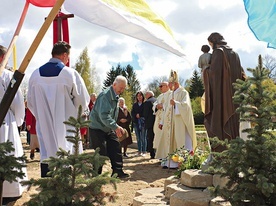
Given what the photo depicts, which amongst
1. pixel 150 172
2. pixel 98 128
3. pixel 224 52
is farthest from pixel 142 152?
pixel 224 52

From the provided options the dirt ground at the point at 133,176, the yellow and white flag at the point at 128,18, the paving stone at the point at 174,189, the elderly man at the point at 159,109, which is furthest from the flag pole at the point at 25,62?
the elderly man at the point at 159,109

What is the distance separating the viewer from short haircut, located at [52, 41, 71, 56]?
4.58 metres

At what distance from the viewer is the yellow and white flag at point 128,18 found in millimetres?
3068

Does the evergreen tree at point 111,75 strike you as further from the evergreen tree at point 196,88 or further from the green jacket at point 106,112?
→ the green jacket at point 106,112

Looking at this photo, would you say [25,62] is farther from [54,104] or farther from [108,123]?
[108,123]

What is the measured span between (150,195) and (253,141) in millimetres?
2800

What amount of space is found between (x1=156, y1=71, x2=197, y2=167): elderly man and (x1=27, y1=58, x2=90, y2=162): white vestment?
382 cm

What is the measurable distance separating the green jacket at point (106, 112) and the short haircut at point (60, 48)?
1.73m

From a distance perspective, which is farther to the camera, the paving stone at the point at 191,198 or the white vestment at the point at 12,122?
the white vestment at the point at 12,122

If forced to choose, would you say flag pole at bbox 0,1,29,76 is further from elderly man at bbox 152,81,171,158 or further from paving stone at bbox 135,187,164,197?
elderly man at bbox 152,81,171,158

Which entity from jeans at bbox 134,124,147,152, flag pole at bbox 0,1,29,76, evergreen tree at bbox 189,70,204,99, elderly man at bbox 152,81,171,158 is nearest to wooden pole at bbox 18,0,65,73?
flag pole at bbox 0,1,29,76

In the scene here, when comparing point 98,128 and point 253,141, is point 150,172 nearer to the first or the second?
point 98,128

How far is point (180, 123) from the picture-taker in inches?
332

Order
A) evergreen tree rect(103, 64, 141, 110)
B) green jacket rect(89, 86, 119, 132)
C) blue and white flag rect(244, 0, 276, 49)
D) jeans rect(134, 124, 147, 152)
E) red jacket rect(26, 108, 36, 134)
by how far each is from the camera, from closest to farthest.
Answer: blue and white flag rect(244, 0, 276, 49)
green jacket rect(89, 86, 119, 132)
red jacket rect(26, 108, 36, 134)
jeans rect(134, 124, 147, 152)
evergreen tree rect(103, 64, 141, 110)
